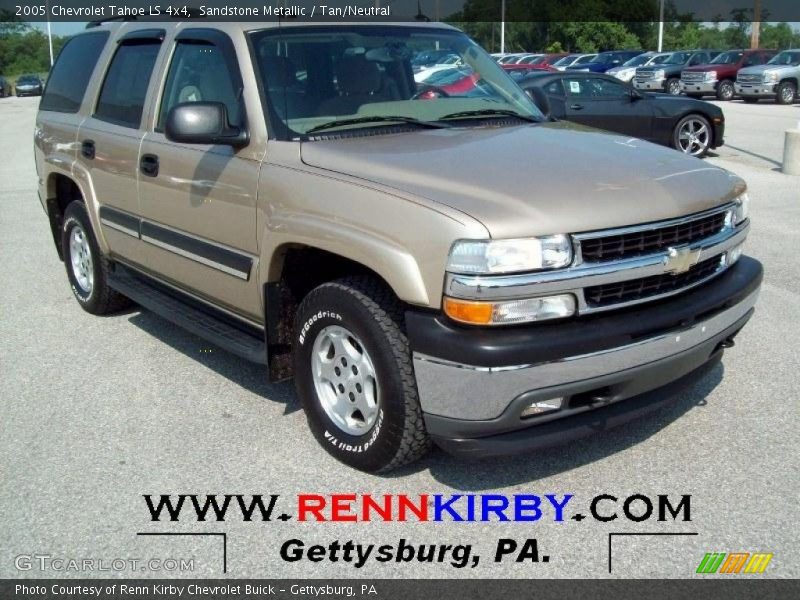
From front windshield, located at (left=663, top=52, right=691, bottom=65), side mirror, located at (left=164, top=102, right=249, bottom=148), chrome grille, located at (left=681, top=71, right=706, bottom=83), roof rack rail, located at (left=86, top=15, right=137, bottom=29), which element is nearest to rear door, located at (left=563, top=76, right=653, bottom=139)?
roof rack rail, located at (left=86, top=15, right=137, bottom=29)

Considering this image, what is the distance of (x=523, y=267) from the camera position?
3193mm

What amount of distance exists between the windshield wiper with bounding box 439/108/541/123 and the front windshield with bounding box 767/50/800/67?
1072 inches

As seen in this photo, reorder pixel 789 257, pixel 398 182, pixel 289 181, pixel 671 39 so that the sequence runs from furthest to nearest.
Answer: pixel 671 39, pixel 789 257, pixel 289 181, pixel 398 182

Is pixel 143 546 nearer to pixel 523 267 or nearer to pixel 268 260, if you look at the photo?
pixel 268 260

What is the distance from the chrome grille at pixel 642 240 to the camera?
331 centimetres

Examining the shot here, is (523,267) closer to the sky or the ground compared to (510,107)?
closer to the ground

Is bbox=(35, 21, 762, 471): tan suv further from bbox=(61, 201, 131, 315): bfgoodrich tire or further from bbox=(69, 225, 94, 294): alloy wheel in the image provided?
bbox=(69, 225, 94, 294): alloy wheel

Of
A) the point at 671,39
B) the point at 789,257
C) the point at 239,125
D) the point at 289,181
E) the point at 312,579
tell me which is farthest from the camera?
the point at 671,39

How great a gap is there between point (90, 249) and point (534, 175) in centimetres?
369

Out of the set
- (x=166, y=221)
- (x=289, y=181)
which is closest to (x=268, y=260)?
(x=289, y=181)

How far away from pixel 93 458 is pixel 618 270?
253 centimetres

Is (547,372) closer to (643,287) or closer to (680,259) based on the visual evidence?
(643,287)

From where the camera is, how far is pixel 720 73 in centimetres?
2948

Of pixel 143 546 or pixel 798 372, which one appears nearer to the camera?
pixel 143 546
